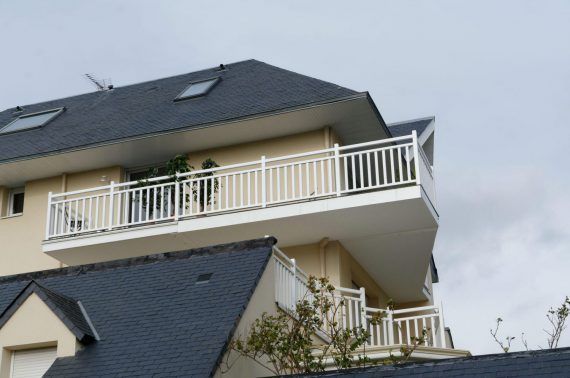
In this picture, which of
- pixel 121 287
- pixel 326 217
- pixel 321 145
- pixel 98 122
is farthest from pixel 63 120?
pixel 121 287

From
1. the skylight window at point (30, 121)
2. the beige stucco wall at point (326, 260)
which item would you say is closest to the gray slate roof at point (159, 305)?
the beige stucco wall at point (326, 260)

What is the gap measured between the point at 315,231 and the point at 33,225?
7485 millimetres

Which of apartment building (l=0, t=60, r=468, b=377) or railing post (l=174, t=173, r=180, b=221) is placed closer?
apartment building (l=0, t=60, r=468, b=377)

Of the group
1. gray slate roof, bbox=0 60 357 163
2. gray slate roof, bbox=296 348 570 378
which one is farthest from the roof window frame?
gray slate roof, bbox=296 348 570 378

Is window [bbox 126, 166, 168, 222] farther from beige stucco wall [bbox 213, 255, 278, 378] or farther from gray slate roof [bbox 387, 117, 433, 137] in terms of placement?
gray slate roof [bbox 387, 117, 433, 137]

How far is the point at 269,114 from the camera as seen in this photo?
66.9ft

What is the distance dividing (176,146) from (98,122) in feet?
10.2

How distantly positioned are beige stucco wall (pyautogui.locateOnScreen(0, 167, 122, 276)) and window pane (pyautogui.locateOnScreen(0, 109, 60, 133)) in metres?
2.65

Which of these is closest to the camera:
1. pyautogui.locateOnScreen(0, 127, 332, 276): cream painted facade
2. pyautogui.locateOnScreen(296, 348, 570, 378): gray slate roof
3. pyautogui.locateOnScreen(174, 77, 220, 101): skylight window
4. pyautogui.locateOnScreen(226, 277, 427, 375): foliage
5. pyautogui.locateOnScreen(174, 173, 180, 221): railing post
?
pyautogui.locateOnScreen(296, 348, 570, 378): gray slate roof

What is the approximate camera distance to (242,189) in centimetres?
1909

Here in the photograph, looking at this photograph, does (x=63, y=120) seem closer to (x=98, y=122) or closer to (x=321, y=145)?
(x=98, y=122)

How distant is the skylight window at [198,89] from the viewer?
2398cm

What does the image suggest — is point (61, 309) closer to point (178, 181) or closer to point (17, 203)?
point (178, 181)

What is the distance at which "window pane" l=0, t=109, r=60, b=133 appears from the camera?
2581 centimetres
